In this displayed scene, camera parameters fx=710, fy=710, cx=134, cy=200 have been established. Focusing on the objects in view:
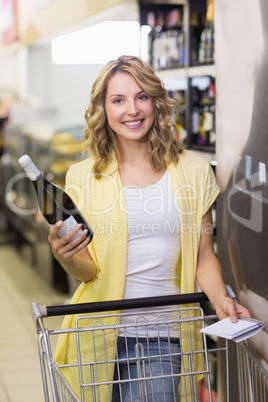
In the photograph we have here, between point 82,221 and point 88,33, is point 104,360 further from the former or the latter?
point 88,33

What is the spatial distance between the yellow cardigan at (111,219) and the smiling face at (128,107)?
0.46 feet

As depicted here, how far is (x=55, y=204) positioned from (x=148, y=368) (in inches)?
23.3

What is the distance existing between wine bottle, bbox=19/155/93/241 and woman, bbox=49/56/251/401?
0.15 feet

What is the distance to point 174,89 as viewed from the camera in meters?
4.38

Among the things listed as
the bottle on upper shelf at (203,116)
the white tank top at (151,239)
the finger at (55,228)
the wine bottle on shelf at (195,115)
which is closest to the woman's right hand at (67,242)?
the finger at (55,228)

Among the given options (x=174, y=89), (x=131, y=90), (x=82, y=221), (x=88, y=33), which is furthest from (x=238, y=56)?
(x=88, y=33)

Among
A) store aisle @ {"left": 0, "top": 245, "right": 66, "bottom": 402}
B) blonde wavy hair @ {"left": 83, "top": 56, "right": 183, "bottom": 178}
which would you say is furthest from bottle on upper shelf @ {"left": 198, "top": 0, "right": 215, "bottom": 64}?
store aisle @ {"left": 0, "top": 245, "right": 66, "bottom": 402}

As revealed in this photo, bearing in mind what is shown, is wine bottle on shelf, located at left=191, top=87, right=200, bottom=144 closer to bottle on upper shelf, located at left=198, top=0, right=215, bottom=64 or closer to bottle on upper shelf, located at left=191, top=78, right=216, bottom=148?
bottle on upper shelf, located at left=191, top=78, right=216, bottom=148

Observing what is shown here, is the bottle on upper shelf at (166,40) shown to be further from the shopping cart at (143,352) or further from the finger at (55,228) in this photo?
the finger at (55,228)

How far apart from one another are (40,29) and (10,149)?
2179 mm

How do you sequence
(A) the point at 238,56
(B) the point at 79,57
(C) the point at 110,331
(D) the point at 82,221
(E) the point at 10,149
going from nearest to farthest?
(D) the point at 82,221 < (C) the point at 110,331 < (A) the point at 238,56 < (B) the point at 79,57 < (E) the point at 10,149

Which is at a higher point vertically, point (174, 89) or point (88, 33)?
point (88, 33)

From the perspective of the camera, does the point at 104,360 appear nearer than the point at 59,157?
Yes

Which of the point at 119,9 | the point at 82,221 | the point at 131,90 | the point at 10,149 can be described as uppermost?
the point at 119,9
